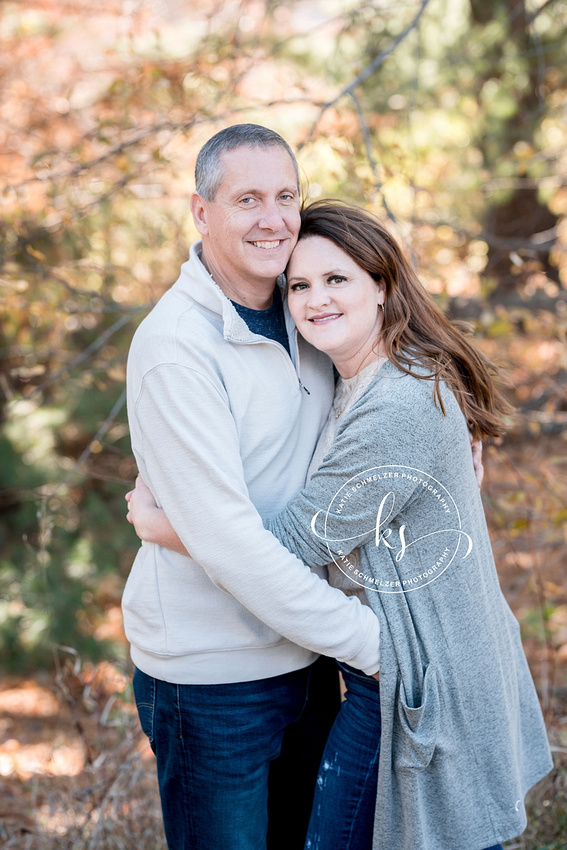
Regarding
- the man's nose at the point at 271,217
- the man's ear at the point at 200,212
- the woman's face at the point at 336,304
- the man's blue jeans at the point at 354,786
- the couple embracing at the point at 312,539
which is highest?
the man's ear at the point at 200,212

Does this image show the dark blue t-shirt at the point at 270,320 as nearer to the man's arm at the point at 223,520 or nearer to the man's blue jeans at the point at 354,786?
the man's arm at the point at 223,520

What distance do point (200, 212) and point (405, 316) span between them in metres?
0.57

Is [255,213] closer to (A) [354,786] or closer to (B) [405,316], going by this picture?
(B) [405,316]

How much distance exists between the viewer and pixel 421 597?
169 cm

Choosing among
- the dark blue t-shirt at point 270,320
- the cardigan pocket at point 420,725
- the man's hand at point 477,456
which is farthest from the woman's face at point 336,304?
the cardigan pocket at point 420,725

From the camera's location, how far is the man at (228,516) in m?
1.59

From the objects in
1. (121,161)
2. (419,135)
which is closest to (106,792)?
(121,161)

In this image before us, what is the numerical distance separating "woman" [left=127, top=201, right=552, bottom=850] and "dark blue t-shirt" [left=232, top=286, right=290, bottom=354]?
0.12 meters

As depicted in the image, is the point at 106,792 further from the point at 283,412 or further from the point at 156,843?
the point at 283,412

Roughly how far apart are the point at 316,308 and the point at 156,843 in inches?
77.0

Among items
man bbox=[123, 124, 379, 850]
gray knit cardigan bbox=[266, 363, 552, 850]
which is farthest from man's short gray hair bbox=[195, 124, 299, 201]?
gray knit cardigan bbox=[266, 363, 552, 850]

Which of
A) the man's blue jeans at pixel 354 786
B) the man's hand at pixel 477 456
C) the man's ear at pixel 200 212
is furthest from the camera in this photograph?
the man's hand at pixel 477 456

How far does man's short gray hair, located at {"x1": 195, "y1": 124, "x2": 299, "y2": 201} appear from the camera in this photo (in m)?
1.78

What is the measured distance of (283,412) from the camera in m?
1.82
